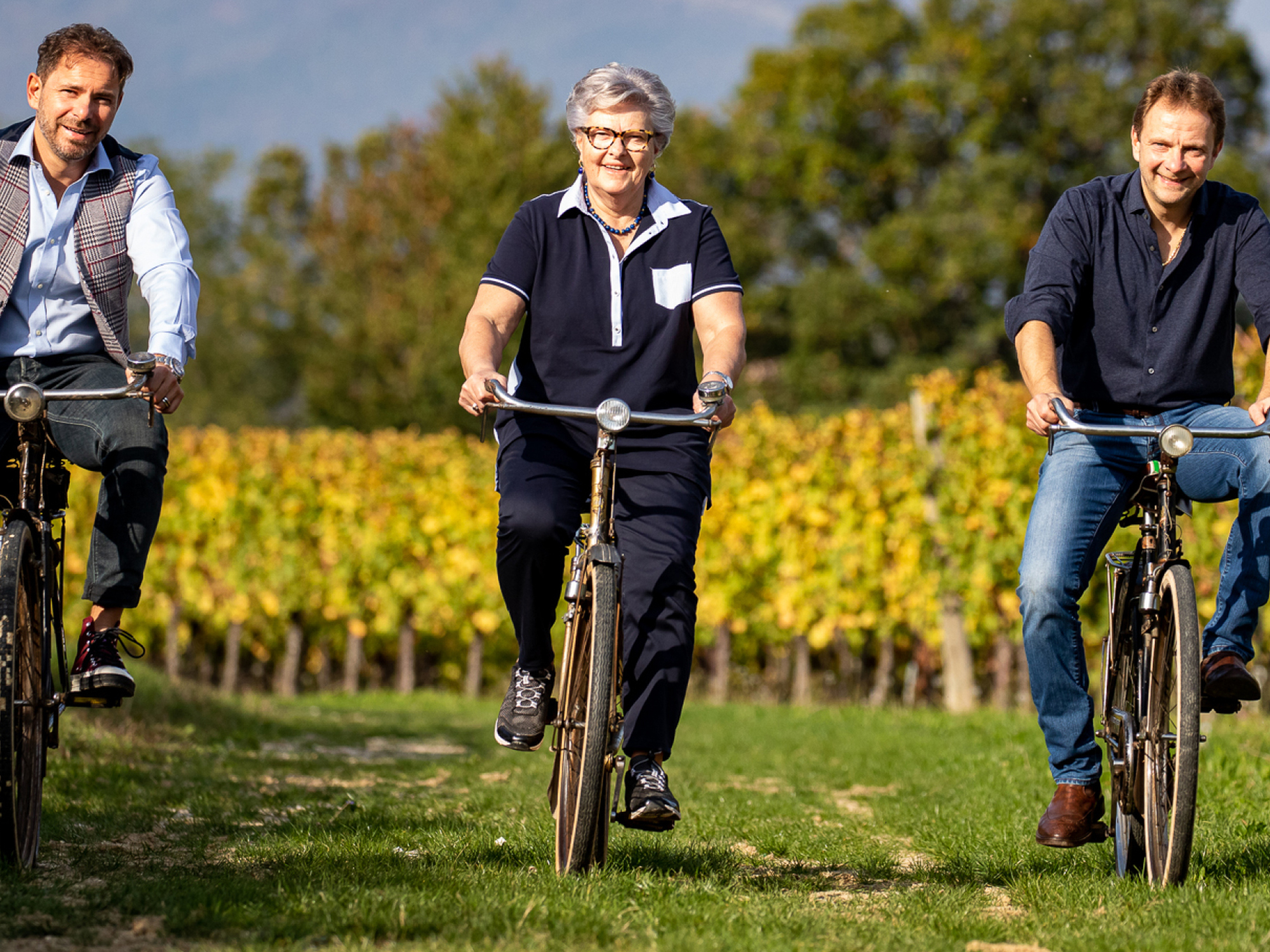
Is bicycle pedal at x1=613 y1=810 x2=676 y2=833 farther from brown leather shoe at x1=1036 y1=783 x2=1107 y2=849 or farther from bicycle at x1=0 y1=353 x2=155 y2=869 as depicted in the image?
bicycle at x1=0 y1=353 x2=155 y2=869

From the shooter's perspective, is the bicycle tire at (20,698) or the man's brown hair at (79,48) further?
the man's brown hair at (79,48)

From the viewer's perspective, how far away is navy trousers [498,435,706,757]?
13.5 feet

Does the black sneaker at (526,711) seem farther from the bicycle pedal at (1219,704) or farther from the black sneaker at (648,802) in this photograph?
the bicycle pedal at (1219,704)

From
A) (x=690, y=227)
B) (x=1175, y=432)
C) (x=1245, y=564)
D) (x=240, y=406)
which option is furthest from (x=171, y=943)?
(x=240, y=406)

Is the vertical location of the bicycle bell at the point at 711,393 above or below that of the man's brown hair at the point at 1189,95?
below

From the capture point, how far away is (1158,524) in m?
4.20

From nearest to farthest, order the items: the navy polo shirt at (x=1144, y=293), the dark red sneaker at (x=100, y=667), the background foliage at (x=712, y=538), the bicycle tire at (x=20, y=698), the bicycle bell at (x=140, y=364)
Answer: the bicycle tire at (x=20, y=698)
the bicycle bell at (x=140, y=364)
the dark red sneaker at (x=100, y=667)
the navy polo shirt at (x=1144, y=293)
the background foliage at (x=712, y=538)

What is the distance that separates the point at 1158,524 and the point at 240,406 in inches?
1847

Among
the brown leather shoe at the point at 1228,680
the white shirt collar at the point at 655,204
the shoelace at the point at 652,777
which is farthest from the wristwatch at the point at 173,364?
the brown leather shoe at the point at 1228,680

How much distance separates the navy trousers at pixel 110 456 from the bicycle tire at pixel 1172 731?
292 cm

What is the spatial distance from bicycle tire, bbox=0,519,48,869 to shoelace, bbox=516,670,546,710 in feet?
4.42

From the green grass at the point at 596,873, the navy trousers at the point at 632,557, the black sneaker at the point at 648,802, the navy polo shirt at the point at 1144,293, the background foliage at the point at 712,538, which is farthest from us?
the background foliage at the point at 712,538

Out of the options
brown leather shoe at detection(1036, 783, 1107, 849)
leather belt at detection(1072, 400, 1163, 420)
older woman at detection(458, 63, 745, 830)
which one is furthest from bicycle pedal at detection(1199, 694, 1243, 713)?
older woman at detection(458, 63, 745, 830)

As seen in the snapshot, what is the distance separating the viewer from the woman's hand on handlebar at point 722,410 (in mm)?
3912
